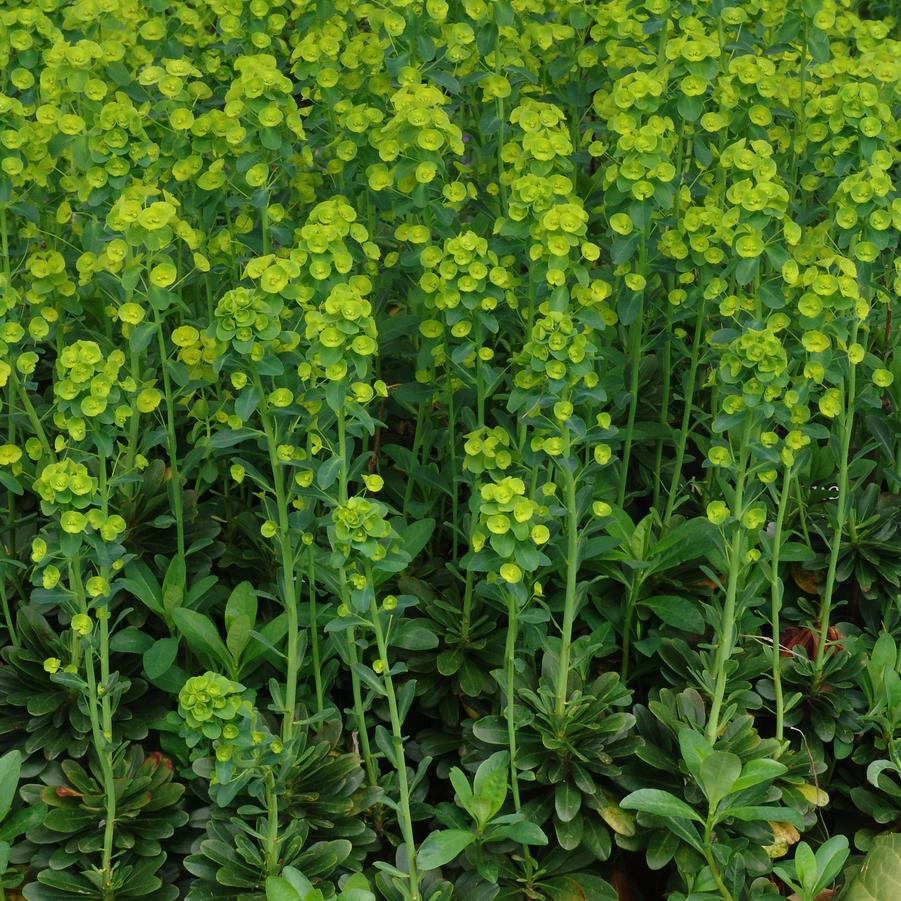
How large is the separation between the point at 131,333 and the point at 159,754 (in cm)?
99

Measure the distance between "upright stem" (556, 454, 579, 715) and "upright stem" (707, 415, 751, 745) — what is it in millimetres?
337

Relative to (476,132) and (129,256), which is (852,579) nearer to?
(476,132)

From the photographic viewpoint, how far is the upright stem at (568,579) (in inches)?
115

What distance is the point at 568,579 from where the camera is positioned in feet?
9.72

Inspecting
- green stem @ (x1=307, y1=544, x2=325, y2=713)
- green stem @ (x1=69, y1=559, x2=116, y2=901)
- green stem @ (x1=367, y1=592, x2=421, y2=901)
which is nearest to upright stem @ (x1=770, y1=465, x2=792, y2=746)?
green stem @ (x1=367, y1=592, x2=421, y2=901)

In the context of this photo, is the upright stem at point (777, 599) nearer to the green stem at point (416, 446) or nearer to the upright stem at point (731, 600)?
the upright stem at point (731, 600)

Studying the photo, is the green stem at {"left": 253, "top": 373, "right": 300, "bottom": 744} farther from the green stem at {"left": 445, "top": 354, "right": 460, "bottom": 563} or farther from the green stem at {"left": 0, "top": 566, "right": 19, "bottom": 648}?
the green stem at {"left": 0, "top": 566, "right": 19, "bottom": 648}

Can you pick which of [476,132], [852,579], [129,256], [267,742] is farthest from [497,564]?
[476,132]

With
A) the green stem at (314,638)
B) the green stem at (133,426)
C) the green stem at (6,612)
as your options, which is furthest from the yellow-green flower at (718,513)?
the green stem at (6,612)

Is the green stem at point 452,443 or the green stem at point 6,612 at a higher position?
the green stem at point 452,443

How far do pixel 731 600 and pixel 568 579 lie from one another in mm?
371

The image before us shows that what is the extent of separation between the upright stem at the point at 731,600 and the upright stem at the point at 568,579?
0.34m

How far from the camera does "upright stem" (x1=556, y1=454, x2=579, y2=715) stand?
2.91m

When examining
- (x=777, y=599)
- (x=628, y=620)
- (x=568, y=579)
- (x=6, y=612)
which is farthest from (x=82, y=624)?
(x=777, y=599)
